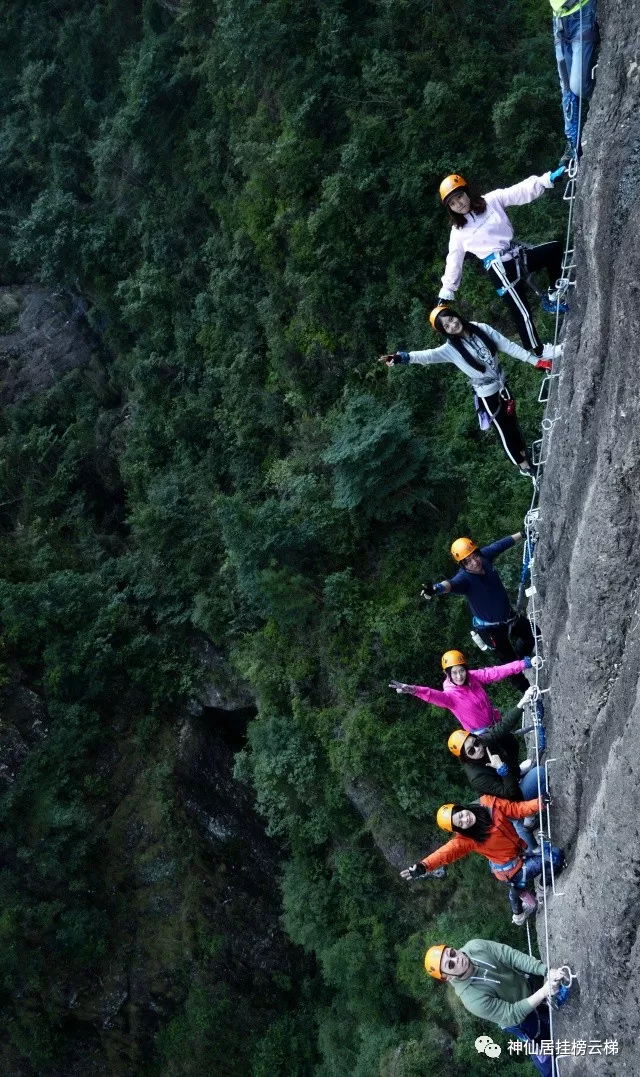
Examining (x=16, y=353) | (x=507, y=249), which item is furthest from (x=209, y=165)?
(x=507, y=249)

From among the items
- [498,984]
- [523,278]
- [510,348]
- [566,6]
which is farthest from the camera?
[510,348]

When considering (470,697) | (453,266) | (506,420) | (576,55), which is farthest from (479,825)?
(576,55)

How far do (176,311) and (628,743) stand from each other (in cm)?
1283

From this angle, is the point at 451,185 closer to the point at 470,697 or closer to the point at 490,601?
the point at 490,601

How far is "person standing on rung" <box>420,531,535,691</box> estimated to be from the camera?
8.70 metres

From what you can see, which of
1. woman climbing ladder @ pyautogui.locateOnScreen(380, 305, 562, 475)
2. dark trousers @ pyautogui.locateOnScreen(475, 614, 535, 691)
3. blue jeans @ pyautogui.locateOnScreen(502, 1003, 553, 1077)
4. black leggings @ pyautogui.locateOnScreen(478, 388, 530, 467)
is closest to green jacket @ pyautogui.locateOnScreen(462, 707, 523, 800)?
dark trousers @ pyautogui.locateOnScreen(475, 614, 535, 691)

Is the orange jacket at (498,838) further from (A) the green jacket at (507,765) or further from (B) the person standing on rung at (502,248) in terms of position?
(B) the person standing on rung at (502,248)

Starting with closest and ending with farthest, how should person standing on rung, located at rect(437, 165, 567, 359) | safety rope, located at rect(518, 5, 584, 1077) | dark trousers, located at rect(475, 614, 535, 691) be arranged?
safety rope, located at rect(518, 5, 584, 1077)
person standing on rung, located at rect(437, 165, 567, 359)
dark trousers, located at rect(475, 614, 535, 691)

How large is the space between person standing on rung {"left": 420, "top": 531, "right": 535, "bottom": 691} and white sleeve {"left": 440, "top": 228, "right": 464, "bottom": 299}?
2.31 meters

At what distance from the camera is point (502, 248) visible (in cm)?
823

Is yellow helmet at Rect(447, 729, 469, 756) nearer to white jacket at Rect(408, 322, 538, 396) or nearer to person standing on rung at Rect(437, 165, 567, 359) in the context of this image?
white jacket at Rect(408, 322, 538, 396)

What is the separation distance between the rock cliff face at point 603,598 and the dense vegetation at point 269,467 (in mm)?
3329

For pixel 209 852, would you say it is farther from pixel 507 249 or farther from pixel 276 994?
pixel 507 249

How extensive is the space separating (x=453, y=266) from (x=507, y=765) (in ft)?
14.9
